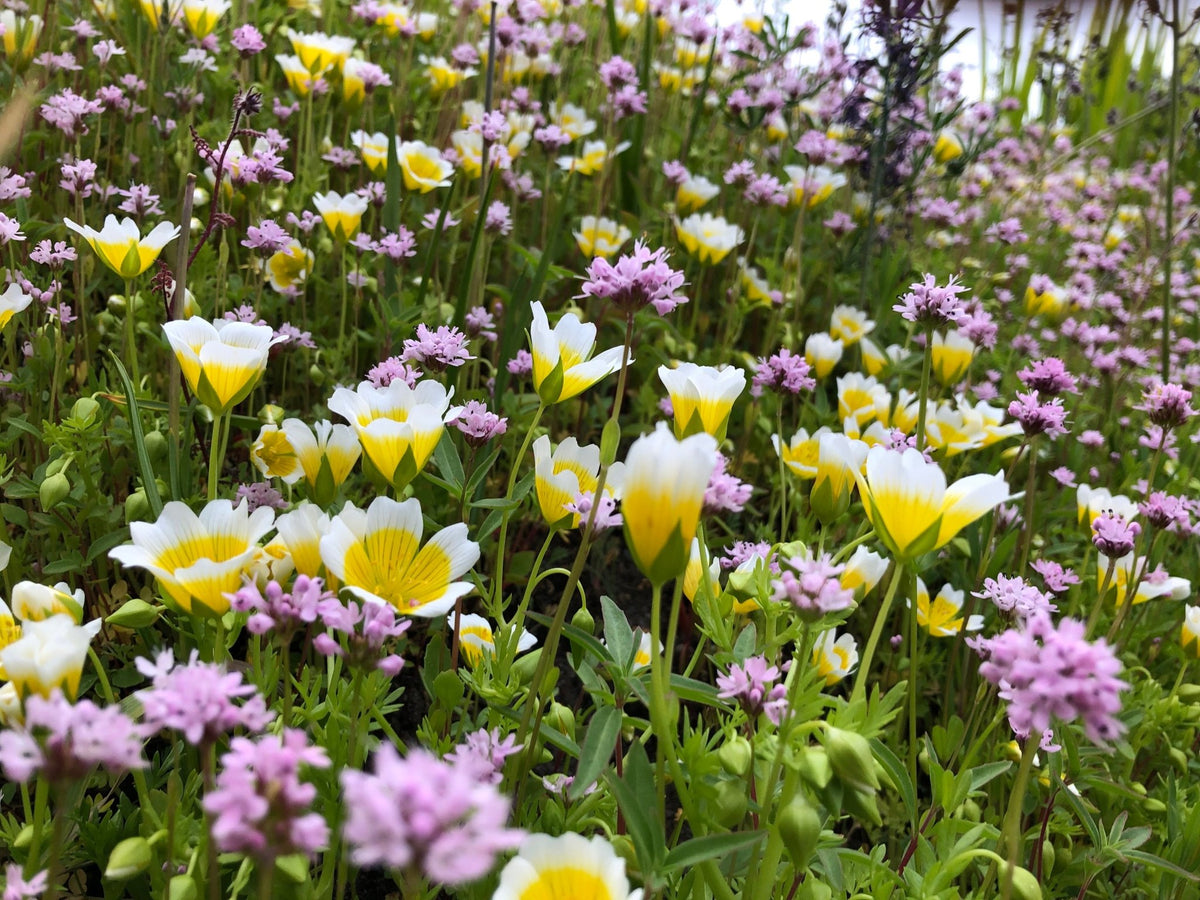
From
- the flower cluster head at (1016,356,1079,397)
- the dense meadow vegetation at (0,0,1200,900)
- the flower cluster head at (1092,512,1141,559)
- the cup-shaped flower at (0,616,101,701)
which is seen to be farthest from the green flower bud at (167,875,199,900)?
the flower cluster head at (1016,356,1079,397)

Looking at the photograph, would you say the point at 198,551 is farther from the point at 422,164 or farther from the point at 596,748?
the point at 422,164

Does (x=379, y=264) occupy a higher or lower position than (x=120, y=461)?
higher

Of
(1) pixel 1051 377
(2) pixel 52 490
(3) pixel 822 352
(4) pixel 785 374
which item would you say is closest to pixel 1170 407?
(1) pixel 1051 377

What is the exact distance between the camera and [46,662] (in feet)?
2.62

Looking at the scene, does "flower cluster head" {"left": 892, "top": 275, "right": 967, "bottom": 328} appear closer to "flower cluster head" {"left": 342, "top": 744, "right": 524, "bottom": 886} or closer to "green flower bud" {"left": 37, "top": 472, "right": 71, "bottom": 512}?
"flower cluster head" {"left": 342, "top": 744, "right": 524, "bottom": 886}

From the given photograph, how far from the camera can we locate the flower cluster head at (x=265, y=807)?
59 cm

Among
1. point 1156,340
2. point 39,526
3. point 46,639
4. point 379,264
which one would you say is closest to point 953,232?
point 1156,340

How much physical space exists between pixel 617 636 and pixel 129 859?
0.53 metres

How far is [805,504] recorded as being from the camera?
5.85 ft

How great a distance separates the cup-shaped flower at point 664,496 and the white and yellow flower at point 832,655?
1.31 ft

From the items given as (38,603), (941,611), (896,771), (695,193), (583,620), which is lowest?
(941,611)

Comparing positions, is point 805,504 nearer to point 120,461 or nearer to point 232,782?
point 120,461

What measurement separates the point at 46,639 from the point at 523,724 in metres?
0.48

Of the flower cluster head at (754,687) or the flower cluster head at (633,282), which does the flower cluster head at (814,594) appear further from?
the flower cluster head at (633,282)
